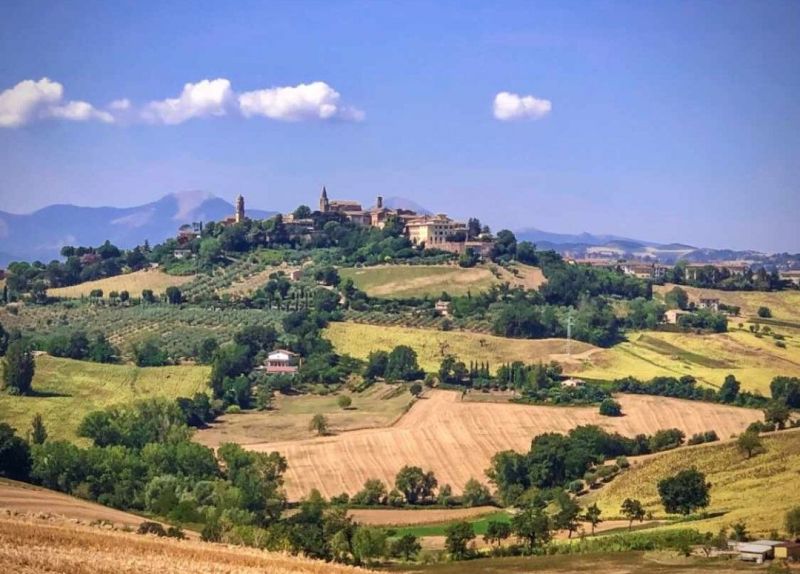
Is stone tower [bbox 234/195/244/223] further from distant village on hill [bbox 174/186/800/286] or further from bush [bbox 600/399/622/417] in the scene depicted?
bush [bbox 600/399/622/417]

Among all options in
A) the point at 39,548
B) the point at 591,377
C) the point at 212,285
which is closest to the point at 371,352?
the point at 591,377

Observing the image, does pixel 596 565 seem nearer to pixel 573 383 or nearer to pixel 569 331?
pixel 573 383

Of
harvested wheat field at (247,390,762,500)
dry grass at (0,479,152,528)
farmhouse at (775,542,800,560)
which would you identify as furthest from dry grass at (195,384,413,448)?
farmhouse at (775,542,800,560)

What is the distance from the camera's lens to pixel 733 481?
49500mm

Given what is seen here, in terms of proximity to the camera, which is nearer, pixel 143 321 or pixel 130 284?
pixel 143 321

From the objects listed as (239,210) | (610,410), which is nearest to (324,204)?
(239,210)

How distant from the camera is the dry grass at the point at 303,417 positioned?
64.6 m

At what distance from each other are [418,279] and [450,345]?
21.9m

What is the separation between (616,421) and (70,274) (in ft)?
231

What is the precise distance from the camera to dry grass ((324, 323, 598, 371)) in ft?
280

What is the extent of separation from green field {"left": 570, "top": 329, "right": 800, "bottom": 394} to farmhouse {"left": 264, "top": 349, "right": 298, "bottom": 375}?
66.1 ft

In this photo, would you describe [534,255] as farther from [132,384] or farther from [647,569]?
[647,569]

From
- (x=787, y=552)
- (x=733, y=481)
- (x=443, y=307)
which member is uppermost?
(x=443, y=307)

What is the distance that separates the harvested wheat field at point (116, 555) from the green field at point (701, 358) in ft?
174
